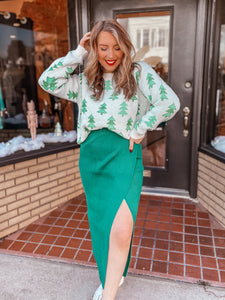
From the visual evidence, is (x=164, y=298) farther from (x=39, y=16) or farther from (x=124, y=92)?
(x=39, y=16)

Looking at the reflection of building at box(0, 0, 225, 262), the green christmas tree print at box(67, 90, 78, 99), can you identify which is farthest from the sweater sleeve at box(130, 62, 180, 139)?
the reflection of building at box(0, 0, 225, 262)

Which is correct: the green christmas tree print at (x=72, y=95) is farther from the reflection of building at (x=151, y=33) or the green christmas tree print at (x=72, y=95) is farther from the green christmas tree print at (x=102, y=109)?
the reflection of building at (x=151, y=33)

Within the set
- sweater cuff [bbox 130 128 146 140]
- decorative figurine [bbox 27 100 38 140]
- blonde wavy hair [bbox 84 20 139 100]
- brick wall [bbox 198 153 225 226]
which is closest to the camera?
blonde wavy hair [bbox 84 20 139 100]

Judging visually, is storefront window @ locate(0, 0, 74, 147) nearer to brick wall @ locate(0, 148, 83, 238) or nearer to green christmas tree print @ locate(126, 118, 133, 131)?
brick wall @ locate(0, 148, 83, 238)

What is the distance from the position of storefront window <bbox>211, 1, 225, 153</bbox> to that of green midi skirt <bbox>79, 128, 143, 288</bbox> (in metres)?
1.71

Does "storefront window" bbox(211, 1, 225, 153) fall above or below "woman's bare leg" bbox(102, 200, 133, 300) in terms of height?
above

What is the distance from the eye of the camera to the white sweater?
70.9 inches

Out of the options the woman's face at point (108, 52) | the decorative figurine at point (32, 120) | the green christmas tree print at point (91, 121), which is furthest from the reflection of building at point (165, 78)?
the woman's face at point (108, 52)

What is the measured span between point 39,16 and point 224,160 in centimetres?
269

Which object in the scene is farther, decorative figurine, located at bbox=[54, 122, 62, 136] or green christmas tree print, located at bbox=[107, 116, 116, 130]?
decorative figurine, located at bbox=[54, 122, 62, 136]

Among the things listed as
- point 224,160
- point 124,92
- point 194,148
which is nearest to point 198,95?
point 194,148

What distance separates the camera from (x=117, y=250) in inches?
72.9

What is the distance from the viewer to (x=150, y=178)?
12.9 ft

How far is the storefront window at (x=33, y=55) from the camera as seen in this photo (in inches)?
137
